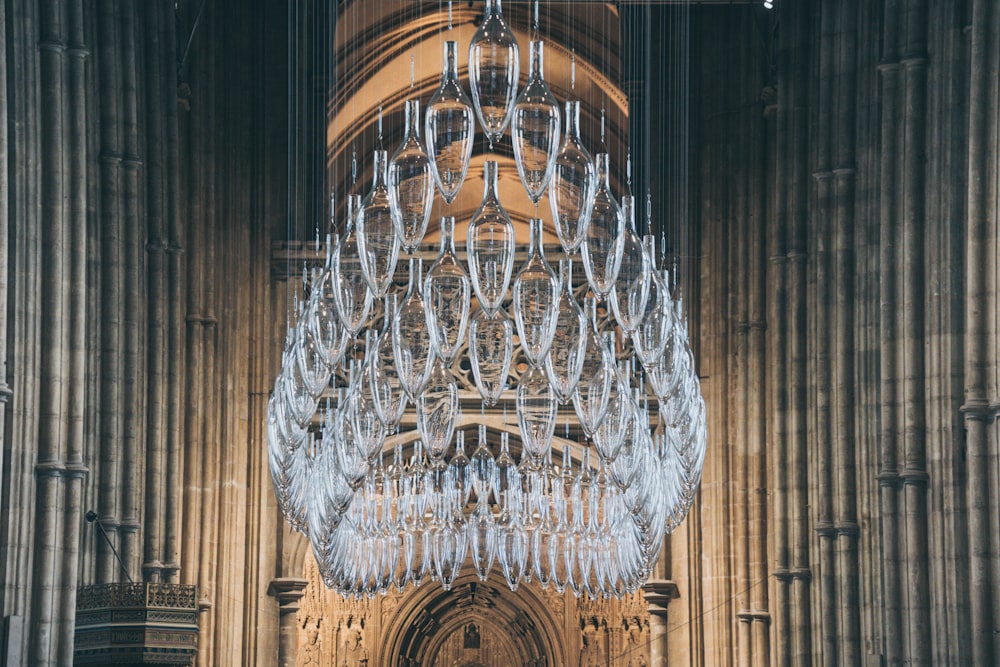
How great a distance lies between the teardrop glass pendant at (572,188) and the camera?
15930 millimetres

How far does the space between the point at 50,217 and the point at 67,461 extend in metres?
2.64

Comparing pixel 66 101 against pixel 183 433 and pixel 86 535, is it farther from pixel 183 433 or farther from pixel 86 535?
pixel 183 433

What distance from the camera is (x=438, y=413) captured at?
58.1 ft

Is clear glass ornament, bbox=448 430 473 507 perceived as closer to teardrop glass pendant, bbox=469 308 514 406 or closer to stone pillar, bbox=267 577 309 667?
stone pillar, bbox=267 577 309 667

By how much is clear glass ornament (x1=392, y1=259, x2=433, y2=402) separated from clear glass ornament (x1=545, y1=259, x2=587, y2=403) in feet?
3.64

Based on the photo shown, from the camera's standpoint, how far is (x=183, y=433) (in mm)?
27828

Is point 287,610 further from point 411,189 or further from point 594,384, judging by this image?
point 411,189

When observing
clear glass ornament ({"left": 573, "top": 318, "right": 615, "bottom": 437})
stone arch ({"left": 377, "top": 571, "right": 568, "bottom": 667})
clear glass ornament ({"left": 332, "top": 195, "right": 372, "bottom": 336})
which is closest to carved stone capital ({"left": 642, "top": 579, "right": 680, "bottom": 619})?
stone arch ({"left": 377, "top": 571, "right": 568, "bottom": 667})

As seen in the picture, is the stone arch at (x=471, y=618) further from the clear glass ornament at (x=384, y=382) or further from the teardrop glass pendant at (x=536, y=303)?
the teardrop glass pendant at (x=536, y=303)

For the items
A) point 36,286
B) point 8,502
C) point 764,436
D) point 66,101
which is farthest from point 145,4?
point 764,436

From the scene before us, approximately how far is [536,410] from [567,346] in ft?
4.56

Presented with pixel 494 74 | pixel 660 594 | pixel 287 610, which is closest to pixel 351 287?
pixel 494 74

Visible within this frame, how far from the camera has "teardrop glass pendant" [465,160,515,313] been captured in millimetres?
15875

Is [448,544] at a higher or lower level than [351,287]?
lower
